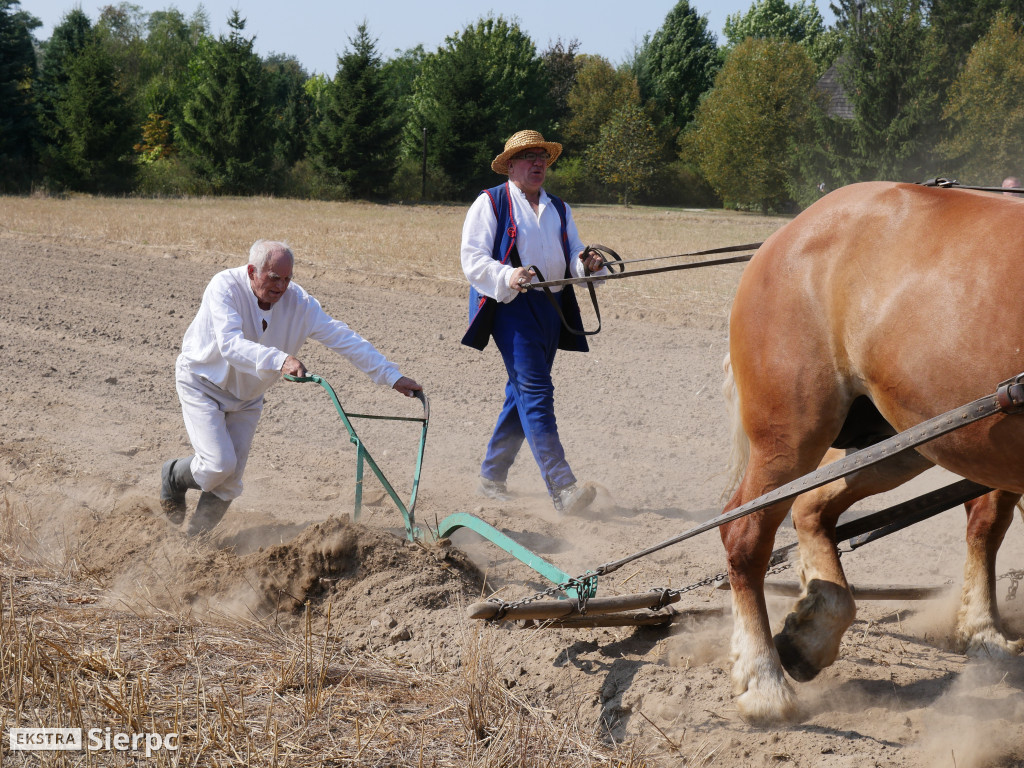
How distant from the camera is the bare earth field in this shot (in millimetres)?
3012

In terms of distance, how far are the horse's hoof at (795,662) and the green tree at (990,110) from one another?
3550 cm

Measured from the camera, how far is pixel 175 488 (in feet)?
16.2

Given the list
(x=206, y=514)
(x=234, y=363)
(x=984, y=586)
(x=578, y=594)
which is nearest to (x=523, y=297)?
(x=234, y=363)

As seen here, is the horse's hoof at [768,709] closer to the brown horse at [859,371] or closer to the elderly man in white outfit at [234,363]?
the brown horse at [859,371]

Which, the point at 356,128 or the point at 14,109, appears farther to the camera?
the point at 356,128

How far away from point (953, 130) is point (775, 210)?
1269cm

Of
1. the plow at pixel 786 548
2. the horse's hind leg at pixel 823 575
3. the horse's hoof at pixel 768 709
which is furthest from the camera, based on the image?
the horse's hind leg at pixel 823 575

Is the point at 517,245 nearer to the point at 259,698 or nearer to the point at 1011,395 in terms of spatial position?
the point at 259,698

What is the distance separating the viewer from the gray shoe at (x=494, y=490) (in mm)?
5828

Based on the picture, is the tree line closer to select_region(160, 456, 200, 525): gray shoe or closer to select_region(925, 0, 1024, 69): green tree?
select_region(925, 0, 1024, 69): green tree

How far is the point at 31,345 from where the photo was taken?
914 cm

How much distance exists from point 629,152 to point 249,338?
46.8m

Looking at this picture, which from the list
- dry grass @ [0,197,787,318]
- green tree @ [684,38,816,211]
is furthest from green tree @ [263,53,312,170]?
green tree @ [684,38,816,211]

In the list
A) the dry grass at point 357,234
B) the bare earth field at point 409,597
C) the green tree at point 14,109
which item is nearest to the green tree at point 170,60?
the green tree at point 14,109
